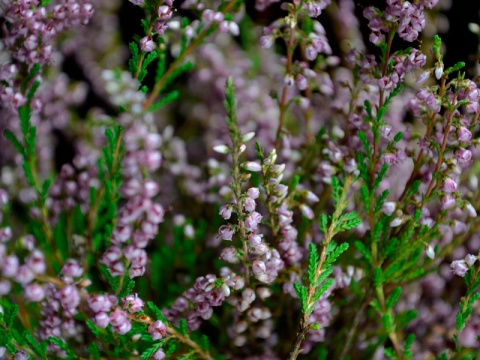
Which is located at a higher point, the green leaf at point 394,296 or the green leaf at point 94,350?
the green leaf at point 94,350

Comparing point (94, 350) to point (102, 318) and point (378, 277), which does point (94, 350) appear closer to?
point (102, 318)

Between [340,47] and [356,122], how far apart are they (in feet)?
2.56

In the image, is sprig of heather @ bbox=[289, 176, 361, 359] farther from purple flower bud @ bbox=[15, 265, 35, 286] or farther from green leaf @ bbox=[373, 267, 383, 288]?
purple flower bud @ bbox=[15, 265, 35, 286]

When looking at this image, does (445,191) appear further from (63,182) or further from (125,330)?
(63,182)

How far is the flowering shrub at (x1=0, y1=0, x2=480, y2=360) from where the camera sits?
659 millimetres

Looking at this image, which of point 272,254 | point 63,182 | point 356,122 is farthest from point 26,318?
point 356,122

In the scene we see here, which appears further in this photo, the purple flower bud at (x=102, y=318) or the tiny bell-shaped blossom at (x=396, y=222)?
the tiny bell-shaped blossom at (x=396, y=222)

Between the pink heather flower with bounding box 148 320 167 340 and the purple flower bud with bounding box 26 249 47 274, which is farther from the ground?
the purple flower bud with bounding box 26 249 47 274

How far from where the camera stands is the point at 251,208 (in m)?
0.64

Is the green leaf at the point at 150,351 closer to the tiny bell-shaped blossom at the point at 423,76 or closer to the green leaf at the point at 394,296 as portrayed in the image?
the green leaf at the point at 394,296

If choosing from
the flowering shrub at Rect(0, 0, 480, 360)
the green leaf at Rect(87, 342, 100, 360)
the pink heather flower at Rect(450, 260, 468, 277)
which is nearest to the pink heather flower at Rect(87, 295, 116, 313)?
the flowering shrub at Rect(0, 0, 480, 360)

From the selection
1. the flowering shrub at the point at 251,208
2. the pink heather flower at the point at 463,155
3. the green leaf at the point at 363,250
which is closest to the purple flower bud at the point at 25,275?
the flowering shrub at the point at 251,208

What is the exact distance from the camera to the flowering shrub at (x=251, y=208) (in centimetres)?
66

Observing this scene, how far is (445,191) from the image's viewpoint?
0.70 meters
